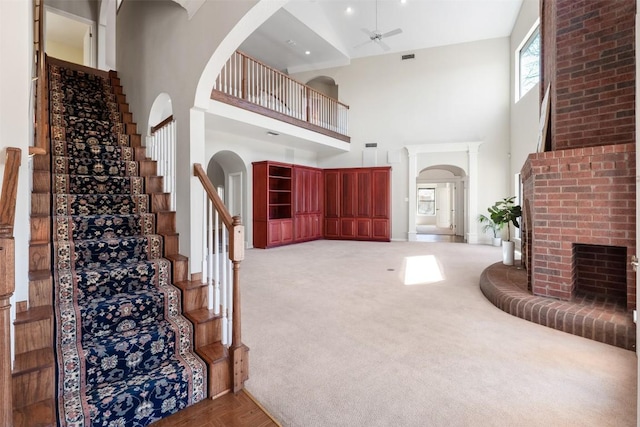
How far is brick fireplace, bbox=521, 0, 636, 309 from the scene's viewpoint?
272 centimetres

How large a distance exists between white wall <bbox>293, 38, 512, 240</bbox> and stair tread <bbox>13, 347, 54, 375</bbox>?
846 centimetres

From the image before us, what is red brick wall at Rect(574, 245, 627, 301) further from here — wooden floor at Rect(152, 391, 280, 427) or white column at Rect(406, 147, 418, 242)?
white column at Rect(406, 147, 418, 242)

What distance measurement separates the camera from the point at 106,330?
1.99 metres

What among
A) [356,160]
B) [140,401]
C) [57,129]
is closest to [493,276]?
[140,401]

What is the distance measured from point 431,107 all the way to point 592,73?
6.07 meters

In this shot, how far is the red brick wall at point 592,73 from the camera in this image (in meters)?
2.92

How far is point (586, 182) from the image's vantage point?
9.23 feet

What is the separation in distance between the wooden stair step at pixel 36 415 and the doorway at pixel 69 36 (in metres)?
8.29

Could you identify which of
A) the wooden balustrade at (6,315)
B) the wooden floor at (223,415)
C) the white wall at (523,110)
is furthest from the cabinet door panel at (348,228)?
the wooden balustrade at (6,315)

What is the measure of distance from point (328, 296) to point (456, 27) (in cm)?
815

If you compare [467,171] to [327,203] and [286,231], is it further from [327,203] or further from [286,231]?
[286,231]

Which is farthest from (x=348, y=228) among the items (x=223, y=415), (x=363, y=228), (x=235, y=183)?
(x=223, y=415)

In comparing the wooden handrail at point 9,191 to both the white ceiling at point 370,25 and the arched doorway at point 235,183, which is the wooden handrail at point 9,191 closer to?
the arched doorway at point 235,183

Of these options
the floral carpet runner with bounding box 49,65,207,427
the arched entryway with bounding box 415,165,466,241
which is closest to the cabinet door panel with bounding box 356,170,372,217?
the arched entryway with bounding box 415,165,466,241
